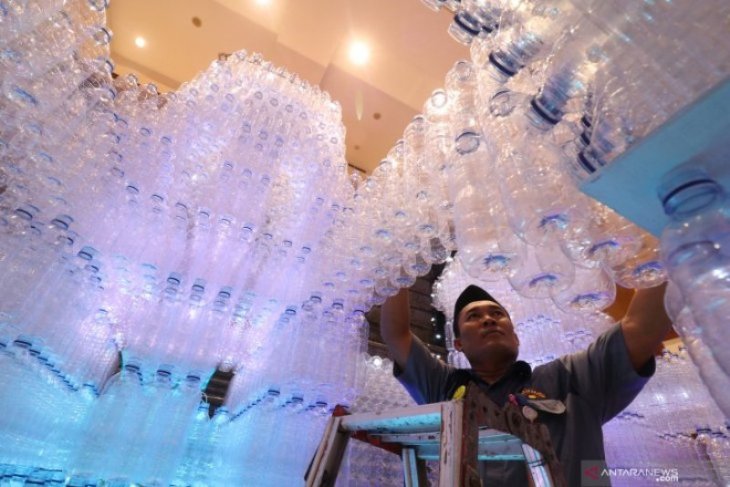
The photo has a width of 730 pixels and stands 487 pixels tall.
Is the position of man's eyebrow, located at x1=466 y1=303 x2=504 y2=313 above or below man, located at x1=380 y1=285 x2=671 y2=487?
above

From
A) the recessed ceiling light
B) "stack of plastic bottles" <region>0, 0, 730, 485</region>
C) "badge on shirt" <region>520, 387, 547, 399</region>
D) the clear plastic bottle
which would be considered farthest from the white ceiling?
the clear plastic bottle

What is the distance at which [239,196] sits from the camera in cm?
222

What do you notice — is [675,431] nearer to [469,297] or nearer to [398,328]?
[469,297]

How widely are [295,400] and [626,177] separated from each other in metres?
1.59

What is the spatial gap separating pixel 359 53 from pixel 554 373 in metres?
3.58

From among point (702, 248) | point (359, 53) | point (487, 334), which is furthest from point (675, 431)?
point (359, 53)

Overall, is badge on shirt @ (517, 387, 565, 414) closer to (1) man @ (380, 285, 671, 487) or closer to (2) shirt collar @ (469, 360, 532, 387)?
(1) man @ (380, 285, 671, 487)

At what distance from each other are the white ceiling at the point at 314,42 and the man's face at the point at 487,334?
2929mm

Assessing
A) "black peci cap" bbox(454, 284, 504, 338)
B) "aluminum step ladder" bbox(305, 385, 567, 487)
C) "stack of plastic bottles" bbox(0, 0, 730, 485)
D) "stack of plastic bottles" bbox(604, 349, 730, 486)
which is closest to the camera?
"aluminum step ladder" bbox(305, 385, 567, 487)

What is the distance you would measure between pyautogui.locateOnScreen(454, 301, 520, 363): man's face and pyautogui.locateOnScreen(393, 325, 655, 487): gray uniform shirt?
84 millimetres

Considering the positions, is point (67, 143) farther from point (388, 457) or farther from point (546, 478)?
point (546, 478)

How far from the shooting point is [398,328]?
153 centimetres

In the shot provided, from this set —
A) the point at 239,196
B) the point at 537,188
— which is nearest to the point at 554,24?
the point at 537,188

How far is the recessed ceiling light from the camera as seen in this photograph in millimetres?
3818
